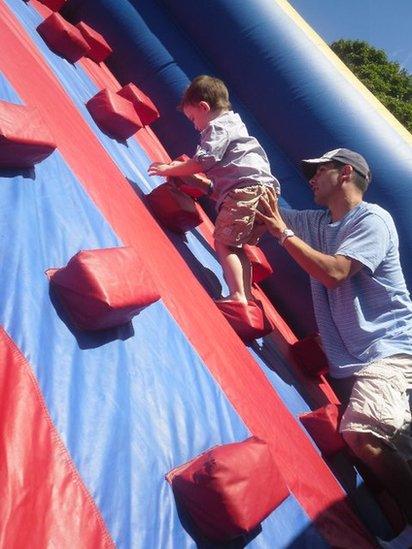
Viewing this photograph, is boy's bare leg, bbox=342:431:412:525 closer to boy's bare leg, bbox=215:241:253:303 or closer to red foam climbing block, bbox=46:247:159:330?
boy's bare leg, bbox=215:241:253:303

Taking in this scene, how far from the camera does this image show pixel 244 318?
181cm

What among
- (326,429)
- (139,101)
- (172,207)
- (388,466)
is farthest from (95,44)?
(388,466)

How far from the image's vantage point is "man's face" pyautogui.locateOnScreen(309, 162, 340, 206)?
6.30 feet

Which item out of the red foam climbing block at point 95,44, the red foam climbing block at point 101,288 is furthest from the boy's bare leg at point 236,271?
the red foam climbing block at point 95,44

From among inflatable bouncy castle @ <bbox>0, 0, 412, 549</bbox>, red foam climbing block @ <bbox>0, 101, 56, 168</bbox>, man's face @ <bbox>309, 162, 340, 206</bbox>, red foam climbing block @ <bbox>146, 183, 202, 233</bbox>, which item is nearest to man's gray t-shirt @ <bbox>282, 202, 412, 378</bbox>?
man's face @ <bbox>309, 162, 340, 206</bbox>

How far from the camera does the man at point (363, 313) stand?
1513 millimetres

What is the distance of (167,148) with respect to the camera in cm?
320

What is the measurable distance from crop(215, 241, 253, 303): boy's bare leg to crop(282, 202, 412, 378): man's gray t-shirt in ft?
1.09

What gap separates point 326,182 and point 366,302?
513mm

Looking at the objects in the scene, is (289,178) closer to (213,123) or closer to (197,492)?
(213,123)

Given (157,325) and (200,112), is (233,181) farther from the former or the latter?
(157,325)

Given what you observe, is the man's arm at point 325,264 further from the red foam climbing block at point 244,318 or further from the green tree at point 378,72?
the green tree at point 378,72

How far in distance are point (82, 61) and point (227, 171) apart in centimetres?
149

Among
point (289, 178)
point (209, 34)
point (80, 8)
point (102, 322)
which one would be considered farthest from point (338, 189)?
point (80, 8)
